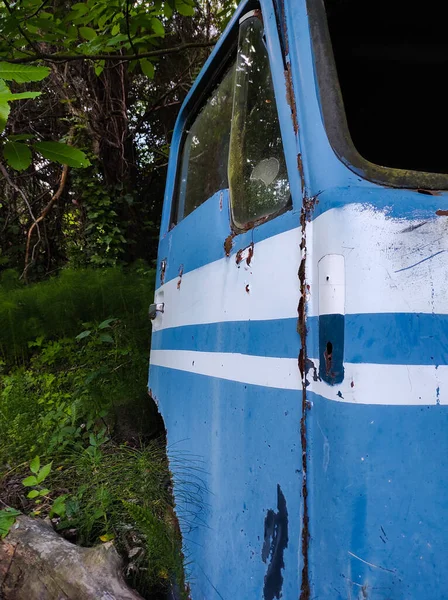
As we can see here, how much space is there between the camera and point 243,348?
1.17 metres

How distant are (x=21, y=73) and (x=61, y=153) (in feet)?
0.68

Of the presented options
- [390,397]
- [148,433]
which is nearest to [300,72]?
[390,397]

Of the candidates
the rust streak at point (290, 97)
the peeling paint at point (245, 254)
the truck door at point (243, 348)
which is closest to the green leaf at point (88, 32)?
the truck door at point (243, 348)

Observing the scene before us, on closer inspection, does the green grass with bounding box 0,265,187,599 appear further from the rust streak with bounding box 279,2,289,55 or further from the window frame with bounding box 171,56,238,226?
the rust streak with bounding box 279,2,289,55

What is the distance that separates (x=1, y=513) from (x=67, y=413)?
161cm

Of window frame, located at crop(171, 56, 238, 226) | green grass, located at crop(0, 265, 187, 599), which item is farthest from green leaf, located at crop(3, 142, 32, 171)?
green grass, located at crop(0, 265, 187, 599)

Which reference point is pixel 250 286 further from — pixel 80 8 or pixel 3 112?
pixel 80 8

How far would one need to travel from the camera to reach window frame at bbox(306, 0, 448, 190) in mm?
935

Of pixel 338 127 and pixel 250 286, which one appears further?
pixel 250 286

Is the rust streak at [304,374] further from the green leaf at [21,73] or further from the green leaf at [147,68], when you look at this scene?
the green leaf at [147,68]

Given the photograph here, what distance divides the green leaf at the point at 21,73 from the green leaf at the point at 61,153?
0.18 meters

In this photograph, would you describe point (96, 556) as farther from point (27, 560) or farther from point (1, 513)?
point (1, 513)

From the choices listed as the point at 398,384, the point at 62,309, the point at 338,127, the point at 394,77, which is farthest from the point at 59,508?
the point at 62,309

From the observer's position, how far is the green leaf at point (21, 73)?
3.80 feet
